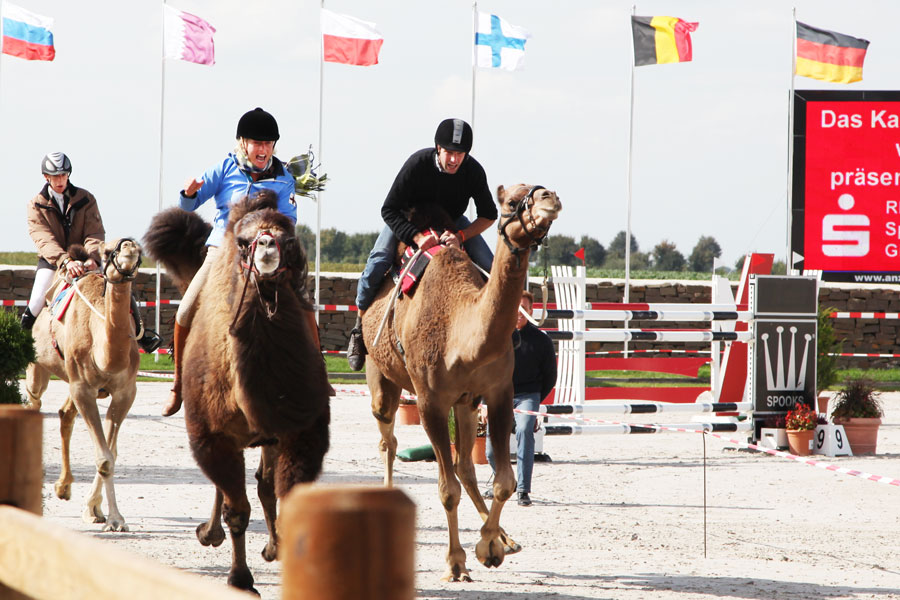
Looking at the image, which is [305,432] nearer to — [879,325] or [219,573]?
[219,573]

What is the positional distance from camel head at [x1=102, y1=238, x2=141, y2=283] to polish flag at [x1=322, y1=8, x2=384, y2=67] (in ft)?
63.6

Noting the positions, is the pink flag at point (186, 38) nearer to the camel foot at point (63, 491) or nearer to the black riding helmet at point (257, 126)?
the camel foot at point (63, 491)

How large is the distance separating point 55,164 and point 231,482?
5.34m

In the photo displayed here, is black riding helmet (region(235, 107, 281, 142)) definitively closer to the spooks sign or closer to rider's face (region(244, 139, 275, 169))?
rider's face (region(244, 139, 275, 169))

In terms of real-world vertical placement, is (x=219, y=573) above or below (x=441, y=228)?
below

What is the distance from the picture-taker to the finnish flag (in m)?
26.2

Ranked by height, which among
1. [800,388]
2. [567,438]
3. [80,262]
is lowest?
[567,438]

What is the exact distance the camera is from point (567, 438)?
1503 cm

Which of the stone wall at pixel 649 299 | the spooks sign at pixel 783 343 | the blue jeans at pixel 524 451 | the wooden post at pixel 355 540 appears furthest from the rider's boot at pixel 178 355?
the stone wall at pixel 649 299

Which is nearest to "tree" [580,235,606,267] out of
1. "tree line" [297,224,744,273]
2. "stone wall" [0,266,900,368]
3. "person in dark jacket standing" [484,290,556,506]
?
"tree line" [297,224,744,273]

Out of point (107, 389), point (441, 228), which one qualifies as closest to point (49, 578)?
point (441, 228)

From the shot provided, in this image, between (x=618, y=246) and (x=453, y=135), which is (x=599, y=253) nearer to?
(x=618, y=246)

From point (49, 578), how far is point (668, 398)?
46.6 feet

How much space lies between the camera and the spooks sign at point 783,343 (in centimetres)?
1314
